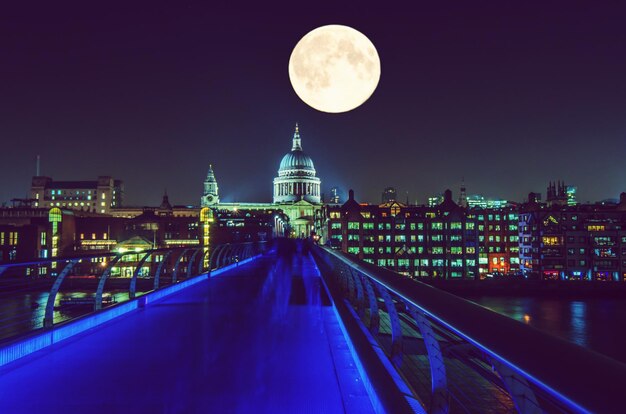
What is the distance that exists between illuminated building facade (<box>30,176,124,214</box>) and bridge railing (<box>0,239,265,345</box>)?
115921 millimetres

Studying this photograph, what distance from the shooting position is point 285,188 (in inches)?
7692

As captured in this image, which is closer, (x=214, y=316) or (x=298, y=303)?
(x=214, y=316)

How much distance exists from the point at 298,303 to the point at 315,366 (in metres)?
5.67

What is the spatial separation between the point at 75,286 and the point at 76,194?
528ft

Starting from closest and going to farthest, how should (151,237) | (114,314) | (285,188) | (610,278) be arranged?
1. (114,314)
2. (610,278)
3. (151,237)
4. (285,188)

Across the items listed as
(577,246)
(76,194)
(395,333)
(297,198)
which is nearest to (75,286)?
(395,333)

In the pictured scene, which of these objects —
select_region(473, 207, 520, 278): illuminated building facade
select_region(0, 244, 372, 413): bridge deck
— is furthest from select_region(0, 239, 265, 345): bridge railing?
select_region(473, 207, 520, 278): illuminated building facade

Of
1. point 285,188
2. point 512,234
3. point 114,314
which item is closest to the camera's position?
point 114,314

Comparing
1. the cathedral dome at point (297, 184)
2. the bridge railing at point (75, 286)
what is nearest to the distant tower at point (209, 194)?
the cathedral dome at point (297, 184)

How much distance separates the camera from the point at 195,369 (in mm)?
5203

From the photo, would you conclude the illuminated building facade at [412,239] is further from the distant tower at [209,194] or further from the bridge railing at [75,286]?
the distant tower at [209,194]

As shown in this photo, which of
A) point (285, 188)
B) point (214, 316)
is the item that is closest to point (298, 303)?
point (214, 316)

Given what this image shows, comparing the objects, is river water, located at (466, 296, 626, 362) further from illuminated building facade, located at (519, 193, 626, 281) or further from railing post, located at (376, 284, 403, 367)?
railing post, located at (376, 284, 403, 367)

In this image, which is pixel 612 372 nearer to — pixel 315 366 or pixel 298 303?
pixel 315 366
